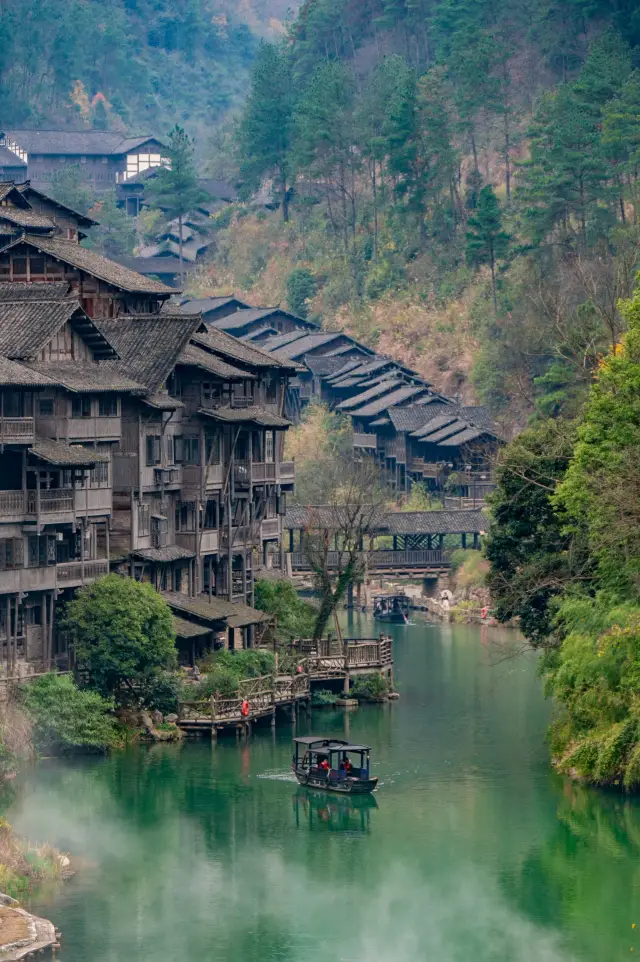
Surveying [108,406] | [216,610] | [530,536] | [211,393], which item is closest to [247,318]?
[211,393]

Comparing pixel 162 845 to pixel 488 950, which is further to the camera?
pixel 162 845

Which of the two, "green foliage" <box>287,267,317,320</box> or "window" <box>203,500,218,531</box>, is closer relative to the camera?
"window" <box>203,500,218,531</box>

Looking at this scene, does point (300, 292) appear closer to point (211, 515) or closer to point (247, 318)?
point (247, 318)

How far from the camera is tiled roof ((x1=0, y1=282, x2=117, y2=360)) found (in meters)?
81.5

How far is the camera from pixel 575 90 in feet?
496

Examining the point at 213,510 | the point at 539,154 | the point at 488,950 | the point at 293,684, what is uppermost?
the point at 539,154

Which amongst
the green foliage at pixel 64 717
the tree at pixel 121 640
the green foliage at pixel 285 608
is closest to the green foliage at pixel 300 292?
the green foliage at pixel 285 608

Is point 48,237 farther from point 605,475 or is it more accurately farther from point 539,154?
point 539,154

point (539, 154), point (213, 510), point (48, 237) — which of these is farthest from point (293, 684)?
point (539, 154)

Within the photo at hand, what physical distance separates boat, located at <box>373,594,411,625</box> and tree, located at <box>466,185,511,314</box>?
34.9 meters

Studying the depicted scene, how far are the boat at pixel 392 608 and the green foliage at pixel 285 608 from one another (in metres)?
19.3

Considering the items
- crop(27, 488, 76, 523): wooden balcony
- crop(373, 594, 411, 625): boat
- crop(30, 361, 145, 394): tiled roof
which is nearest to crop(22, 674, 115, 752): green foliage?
crop(27, 488, 76, 523): wooden balcony

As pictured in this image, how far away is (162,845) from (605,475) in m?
17.5

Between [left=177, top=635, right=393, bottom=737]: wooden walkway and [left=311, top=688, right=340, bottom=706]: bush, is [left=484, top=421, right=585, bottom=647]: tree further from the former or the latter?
[left=311, top=688, right=340, bottom=706]: bush
